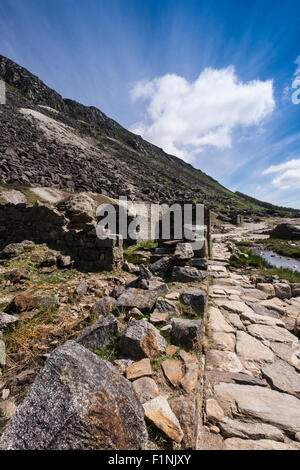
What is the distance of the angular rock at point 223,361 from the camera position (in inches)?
97.2

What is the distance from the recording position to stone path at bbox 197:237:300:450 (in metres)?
1.63

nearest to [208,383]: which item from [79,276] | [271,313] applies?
[271,313]

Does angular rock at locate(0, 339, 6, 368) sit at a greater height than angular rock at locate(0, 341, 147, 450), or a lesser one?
lesser

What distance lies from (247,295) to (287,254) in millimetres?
9063

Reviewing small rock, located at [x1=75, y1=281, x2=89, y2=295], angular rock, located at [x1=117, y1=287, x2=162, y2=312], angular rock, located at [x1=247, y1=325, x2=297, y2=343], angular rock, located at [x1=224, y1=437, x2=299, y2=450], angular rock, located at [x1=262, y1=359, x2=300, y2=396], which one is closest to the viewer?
angular rock, located at [x1=224, y1=437, x2=299, y2=450]

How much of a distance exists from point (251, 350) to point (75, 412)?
275 cm

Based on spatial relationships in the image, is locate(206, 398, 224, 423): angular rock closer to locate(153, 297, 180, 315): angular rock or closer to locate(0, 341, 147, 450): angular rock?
locate(0, 341, 147, 450): angular rock

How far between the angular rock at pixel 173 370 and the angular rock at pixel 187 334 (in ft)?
1.05

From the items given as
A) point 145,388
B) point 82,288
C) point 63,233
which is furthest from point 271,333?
point 63,233

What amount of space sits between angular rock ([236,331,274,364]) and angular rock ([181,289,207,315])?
74 centimetres

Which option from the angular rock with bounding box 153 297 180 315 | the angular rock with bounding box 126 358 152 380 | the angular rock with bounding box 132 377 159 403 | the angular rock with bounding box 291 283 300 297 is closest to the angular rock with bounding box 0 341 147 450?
the angular rock with bounding box 132 377 159 403
